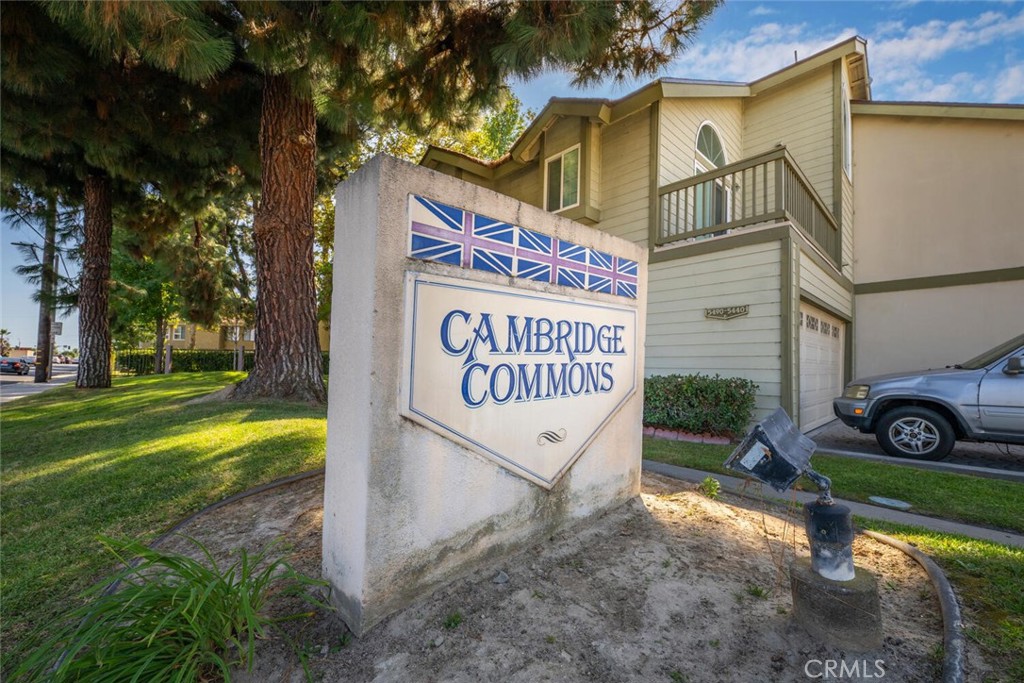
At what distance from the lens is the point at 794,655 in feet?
5.70

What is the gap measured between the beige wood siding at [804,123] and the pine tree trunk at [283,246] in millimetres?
9768

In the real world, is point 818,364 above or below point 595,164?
below

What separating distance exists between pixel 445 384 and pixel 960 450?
8105 millimetres

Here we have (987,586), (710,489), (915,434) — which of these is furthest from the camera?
(915,434)

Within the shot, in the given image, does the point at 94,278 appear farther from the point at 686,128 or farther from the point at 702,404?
the point at 686,128

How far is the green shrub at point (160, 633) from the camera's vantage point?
140cm

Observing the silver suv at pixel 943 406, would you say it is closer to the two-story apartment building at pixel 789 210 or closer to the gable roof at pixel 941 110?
the two-story apartment building at pixel 789 210

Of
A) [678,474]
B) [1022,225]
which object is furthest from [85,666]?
[1022,225]

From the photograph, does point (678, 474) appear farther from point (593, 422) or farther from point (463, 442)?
point (463, 442)

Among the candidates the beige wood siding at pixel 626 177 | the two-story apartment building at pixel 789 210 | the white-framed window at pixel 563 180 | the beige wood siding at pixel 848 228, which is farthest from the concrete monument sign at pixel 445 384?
the beige wood siding at pixel 848 228

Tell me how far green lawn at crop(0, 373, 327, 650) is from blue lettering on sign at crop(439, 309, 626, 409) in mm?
2191

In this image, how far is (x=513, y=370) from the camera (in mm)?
2312

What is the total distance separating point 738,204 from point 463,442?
9.20 m

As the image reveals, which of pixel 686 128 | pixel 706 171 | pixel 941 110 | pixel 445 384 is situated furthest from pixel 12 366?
pixel 941 110
